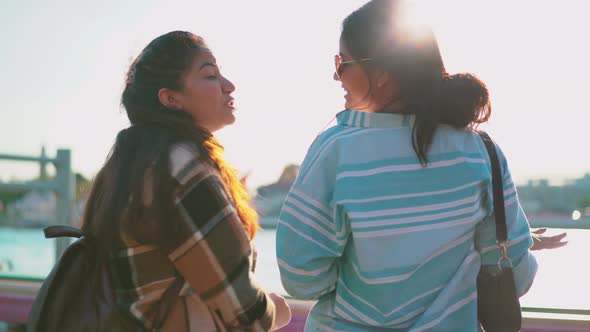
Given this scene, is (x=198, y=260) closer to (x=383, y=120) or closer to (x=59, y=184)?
(x=383, y=120)

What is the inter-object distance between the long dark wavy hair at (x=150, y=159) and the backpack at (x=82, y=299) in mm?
52

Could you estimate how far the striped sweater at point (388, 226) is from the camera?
1.30 m

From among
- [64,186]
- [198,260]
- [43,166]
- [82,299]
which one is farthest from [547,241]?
[43,166]

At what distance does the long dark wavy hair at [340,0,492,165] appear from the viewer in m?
1.35

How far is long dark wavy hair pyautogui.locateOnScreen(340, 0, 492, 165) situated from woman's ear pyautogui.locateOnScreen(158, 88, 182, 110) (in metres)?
0.40

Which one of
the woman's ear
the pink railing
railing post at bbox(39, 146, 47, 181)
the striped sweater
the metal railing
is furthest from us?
railing post at bbox(39, 146, 47, 181)

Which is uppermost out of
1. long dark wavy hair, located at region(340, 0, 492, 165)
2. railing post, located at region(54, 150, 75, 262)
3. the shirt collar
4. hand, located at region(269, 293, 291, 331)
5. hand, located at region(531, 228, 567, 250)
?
long dark wavy hair, located at region(340, 0, 492, 165)

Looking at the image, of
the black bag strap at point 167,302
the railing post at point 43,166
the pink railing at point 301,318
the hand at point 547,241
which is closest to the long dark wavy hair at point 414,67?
the hand at point 547,241

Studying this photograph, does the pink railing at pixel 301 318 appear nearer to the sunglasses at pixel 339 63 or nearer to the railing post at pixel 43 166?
the sunglasses at pixel 339 63

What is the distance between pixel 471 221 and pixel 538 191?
111 cm

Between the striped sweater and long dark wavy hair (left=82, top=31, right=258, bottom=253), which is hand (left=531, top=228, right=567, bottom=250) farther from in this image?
long dark wavy hair (left=82, top=31, right=258, bottom=253)

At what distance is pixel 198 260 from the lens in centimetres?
134

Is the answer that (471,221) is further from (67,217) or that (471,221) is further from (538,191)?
(67,217)

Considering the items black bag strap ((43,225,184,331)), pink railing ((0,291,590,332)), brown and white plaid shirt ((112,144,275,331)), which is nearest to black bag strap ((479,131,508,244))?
brown and white plaid shirt ((112,144,275,331))
